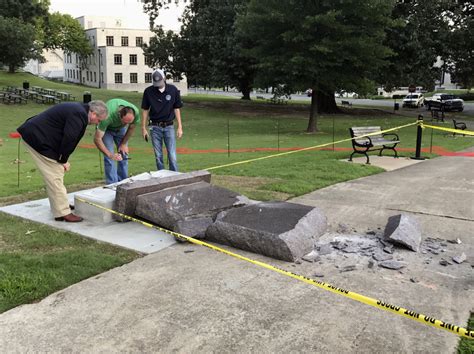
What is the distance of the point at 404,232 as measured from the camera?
513cm

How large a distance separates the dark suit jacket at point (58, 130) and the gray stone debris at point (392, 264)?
11.3 feet

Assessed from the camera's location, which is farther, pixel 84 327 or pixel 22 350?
pixel 84 327

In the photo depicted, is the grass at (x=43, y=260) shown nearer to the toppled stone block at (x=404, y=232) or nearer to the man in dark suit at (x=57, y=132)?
the man in dark suit at (x=57, y=132)

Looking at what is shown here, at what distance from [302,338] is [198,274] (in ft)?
4.45

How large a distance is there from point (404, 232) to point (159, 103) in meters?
4.12

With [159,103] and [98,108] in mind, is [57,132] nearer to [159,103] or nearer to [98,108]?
[98,108]

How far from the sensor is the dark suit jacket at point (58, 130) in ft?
17.5

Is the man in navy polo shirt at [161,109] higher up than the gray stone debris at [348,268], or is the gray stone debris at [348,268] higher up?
the man in navy polo shirt at [161,109]

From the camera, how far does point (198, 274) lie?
173 inches

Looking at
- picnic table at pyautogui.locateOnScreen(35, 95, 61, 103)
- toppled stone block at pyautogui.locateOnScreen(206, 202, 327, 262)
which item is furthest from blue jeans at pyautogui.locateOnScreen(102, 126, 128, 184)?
picnic table at pyautogui.locateOnScreen(35, 95, 61, 103)

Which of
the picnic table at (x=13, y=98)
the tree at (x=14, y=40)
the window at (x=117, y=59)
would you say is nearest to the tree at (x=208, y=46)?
the tree at (x=14, y=40)

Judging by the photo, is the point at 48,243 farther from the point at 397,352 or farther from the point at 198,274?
the point at 397,352

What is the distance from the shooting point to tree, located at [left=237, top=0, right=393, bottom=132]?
61.1 ft

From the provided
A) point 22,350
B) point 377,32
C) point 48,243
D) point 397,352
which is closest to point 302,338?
point 397,352
